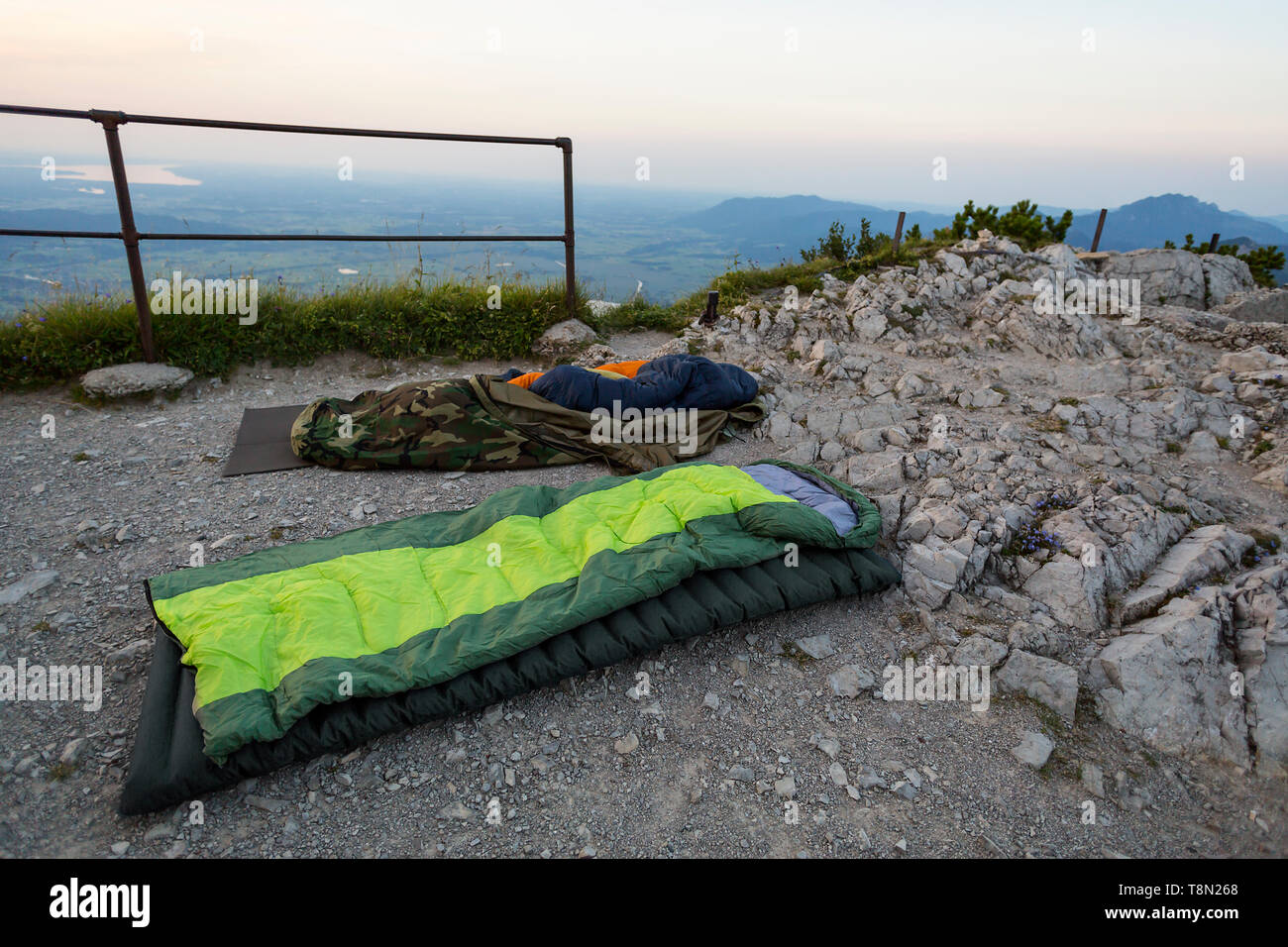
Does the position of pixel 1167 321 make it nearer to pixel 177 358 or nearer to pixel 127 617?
pixel 127 617

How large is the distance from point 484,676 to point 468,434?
2.29 meters

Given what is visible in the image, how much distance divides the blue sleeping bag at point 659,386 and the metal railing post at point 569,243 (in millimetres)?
2052

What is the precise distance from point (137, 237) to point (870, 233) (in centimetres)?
825

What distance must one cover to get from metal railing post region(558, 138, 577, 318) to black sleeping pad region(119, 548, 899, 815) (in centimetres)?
445

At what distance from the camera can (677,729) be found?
8.53 feet

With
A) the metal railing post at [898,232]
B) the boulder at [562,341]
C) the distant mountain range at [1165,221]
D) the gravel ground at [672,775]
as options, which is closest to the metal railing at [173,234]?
the boulder at [562,341]

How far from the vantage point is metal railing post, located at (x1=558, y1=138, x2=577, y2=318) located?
6082mm

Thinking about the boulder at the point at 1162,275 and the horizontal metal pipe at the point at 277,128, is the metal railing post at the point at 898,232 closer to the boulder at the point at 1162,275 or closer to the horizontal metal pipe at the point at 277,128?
the boulder at the point at 1162,275

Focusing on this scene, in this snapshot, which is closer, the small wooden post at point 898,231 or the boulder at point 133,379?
the boulder at point 133,379

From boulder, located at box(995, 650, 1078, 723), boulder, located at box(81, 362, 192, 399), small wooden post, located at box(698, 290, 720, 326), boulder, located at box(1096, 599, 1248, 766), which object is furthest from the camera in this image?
small wooden post, located at box(698, 290, 720, 326)

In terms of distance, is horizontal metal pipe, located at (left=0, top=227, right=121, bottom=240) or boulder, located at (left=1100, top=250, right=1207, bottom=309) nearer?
horizontal metal pipe, located at (left=0, top=227, right=121, bottom=240)

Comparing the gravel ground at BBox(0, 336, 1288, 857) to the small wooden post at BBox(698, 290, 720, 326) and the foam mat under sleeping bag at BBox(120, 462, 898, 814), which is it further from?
the small wooden post at BBox(698, 290, 720, 326)

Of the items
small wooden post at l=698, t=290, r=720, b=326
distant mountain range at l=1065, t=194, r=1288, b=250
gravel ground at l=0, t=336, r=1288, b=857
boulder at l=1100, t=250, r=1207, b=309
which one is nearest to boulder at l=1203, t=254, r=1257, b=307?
boulder at l=1100, t=250, r=1207, b=309

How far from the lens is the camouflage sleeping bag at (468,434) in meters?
4.43
